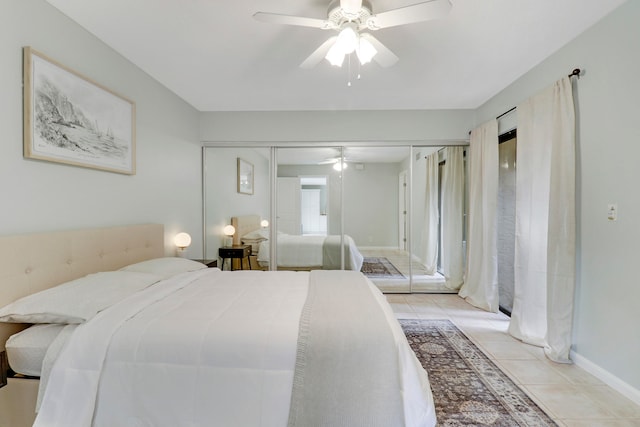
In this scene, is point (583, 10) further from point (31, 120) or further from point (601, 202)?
point (31, 120)

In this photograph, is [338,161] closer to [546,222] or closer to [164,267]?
[546,222]

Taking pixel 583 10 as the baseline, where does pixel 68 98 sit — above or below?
below

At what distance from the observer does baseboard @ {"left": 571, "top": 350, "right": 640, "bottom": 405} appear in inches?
70.5

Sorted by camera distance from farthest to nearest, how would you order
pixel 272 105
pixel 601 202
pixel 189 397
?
pixel 272 105 → pixel 601 202 → pixel 189 397

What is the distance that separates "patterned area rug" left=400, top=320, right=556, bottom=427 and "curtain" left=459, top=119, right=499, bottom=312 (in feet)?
3.11

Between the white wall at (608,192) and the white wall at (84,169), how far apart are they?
11.9 feet

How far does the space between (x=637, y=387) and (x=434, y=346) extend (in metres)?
1.19

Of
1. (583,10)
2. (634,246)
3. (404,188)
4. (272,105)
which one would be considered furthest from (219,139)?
(634,246)

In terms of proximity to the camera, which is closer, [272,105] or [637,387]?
[637,387]

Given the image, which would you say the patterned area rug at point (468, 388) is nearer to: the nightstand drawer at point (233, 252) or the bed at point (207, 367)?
the bed at point (207, 367)

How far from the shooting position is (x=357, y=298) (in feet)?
6.05

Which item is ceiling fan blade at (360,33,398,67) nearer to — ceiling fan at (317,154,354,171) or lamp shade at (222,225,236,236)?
ceiling fan at (317,154,354,171)

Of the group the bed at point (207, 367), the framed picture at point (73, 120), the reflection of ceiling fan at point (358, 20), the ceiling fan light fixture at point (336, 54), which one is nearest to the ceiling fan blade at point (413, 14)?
the reflection of ceiling fan at point (358, 20)

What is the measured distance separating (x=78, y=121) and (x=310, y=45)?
1.77 m
